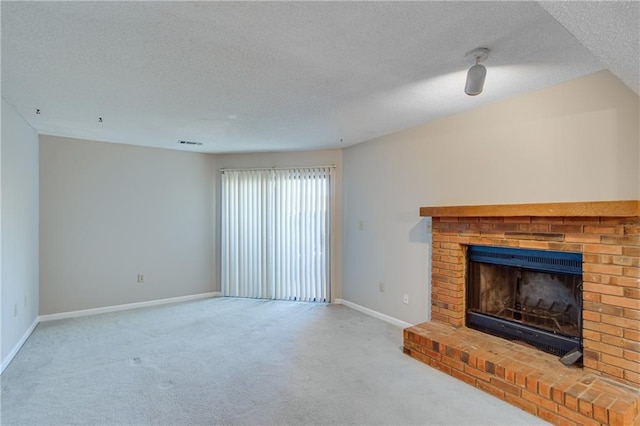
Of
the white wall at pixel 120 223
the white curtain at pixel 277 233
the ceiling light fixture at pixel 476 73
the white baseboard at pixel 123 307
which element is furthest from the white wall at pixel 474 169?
the white wall at pixel 120 223

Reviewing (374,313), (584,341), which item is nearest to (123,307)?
(374,313)

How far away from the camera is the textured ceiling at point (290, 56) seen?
160 cm

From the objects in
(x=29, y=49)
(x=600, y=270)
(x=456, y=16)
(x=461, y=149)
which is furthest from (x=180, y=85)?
(x=600, y=270)

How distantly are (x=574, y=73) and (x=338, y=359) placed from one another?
9.35ft

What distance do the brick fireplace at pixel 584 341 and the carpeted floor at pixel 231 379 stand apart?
16 cm

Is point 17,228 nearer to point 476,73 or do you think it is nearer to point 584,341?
point 476,73

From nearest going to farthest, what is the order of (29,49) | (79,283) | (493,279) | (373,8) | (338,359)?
1. (373,8)
2. (29,49)
3. (338,359)
4. (493,279)
5. (79,283)

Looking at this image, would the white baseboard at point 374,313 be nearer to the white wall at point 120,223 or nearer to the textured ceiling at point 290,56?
the white wall at point 120,223

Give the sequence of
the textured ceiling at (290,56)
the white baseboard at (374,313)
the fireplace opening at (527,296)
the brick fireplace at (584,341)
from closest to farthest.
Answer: the textured ceiling at (290,56) < the brick fireplace at (584,341) < the fireplace opening at (527,296) < the white baseboard at (374,313)

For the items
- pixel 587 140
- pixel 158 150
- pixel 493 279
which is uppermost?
pixel 158 150

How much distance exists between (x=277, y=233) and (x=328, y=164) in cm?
130

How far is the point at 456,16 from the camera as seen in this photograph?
166 centimetres

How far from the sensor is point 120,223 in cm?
469

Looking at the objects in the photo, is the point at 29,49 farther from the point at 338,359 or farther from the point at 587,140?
the point at 587,140
